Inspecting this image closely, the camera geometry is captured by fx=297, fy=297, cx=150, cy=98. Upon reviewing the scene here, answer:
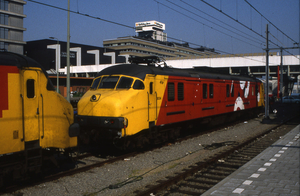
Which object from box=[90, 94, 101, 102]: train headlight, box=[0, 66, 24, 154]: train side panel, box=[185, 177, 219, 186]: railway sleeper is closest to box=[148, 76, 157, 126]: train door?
box=[90, 94, 101, 102]: train headlight

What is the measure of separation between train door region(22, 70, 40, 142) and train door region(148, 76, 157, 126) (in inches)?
195

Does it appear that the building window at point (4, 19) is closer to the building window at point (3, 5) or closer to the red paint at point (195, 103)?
the building window at point (3, 5)

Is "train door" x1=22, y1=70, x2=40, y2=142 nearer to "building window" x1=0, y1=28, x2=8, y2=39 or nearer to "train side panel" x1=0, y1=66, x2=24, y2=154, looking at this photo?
"train side panel" x1=0, y1=66, x2=24, y2=154

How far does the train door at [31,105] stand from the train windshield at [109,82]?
13.1 feet

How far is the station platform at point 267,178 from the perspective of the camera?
664 centimetres

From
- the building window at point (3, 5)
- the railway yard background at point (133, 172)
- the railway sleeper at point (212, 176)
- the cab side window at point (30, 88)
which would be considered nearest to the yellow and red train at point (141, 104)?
the railway yard background at point (133, 172)

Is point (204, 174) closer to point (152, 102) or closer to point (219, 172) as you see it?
point (219, 172)

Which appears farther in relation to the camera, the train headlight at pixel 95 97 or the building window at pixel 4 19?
the building window at pixel 4 19

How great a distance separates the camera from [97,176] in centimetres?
845

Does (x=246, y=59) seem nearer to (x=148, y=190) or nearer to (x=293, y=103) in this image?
(x=293, y=103)

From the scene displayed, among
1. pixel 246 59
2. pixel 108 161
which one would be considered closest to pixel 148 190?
pixel 108 161

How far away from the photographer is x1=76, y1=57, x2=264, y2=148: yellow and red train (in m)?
10.3

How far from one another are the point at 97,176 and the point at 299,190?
518 cm

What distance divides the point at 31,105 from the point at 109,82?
4438mm
